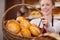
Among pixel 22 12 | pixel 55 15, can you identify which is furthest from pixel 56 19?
pixel 22 12

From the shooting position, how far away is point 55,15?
1.55 metres

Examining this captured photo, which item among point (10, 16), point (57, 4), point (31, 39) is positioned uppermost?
point (57, 4)

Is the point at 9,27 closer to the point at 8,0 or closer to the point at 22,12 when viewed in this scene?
the point at 8,0

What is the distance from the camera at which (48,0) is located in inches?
56.9

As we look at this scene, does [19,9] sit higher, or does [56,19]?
[19,9]

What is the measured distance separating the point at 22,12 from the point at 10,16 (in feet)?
0.58

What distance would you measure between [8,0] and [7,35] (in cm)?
60

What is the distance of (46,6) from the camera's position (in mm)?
1432

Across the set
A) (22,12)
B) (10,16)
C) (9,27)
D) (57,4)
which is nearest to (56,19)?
(57,4)

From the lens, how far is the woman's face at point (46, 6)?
143 cm

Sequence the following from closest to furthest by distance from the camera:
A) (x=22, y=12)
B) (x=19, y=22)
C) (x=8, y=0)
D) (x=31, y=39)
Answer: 1. (x=31, y=39)
2. (x=19, y=22)
3. (x=8, y=0)
4. (x=22, y=12)

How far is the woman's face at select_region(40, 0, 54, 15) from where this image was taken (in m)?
1.43

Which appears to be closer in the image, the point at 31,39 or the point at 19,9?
the point at 31,39

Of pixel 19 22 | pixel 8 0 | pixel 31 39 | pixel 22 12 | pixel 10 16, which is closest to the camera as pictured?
Answer: pixel 31 39
